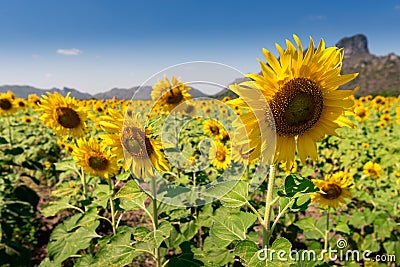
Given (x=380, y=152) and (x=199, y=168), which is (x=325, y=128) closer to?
(x=199, y=168)

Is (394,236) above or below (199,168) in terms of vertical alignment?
below

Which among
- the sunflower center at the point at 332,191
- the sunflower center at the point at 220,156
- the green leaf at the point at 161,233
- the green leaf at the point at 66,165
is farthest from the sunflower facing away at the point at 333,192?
the green leaf at the point at 66,165

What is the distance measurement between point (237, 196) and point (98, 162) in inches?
62.4

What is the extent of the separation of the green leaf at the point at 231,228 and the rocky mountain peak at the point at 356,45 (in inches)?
6183

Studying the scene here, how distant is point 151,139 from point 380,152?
239 inches

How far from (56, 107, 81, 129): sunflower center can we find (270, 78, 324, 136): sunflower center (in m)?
2.80

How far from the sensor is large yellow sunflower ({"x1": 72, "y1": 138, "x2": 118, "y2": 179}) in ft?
9.20

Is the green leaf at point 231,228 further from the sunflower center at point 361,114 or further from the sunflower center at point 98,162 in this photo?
the sunflower center at point 361,114

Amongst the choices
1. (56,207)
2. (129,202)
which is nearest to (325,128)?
(129,202)

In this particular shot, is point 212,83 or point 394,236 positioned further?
point 394,236

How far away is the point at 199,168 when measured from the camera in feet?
11.3

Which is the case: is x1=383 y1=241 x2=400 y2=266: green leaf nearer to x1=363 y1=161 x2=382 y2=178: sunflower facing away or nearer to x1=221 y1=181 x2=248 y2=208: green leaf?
x1=363 y1=161 x2=382 y2=178: sunflower facing away

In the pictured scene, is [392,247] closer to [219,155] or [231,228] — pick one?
[219,155]

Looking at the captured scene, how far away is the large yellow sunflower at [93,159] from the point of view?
9.20 feet
